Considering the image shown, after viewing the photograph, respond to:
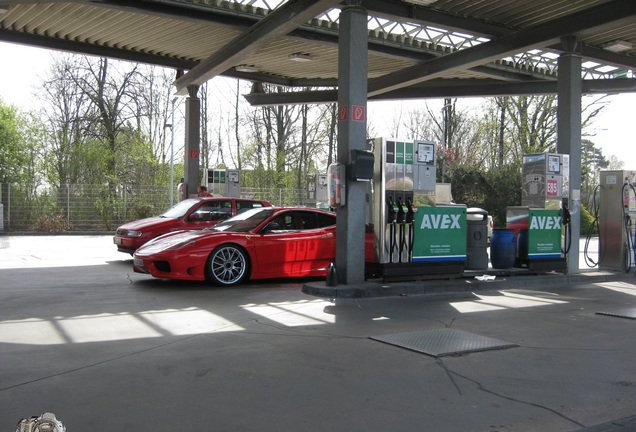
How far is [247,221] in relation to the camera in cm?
1064

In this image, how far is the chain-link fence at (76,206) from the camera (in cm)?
2492

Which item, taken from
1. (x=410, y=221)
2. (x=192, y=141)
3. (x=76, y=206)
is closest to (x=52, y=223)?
(x=76, y=206)

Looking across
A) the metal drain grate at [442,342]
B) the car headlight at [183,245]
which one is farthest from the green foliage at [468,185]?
the metal drain grate at [442,342]

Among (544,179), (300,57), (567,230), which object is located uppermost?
(300,57)

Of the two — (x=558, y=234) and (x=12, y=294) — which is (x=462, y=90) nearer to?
(x=558, y=234)

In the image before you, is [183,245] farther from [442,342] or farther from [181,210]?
[442,342]

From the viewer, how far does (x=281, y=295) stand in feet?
30.0

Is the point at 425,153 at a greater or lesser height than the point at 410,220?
greater

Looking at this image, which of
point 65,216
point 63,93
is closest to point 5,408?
point 65,216

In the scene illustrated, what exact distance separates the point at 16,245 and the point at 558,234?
15.8 meters

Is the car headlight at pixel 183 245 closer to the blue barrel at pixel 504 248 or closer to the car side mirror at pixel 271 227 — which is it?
the car side mirror at pixel 271 227

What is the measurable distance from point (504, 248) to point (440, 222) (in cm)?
204

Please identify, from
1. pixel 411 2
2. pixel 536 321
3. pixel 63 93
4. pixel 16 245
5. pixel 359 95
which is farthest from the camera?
pixel 63 93

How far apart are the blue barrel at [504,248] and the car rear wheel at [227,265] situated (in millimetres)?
5076
